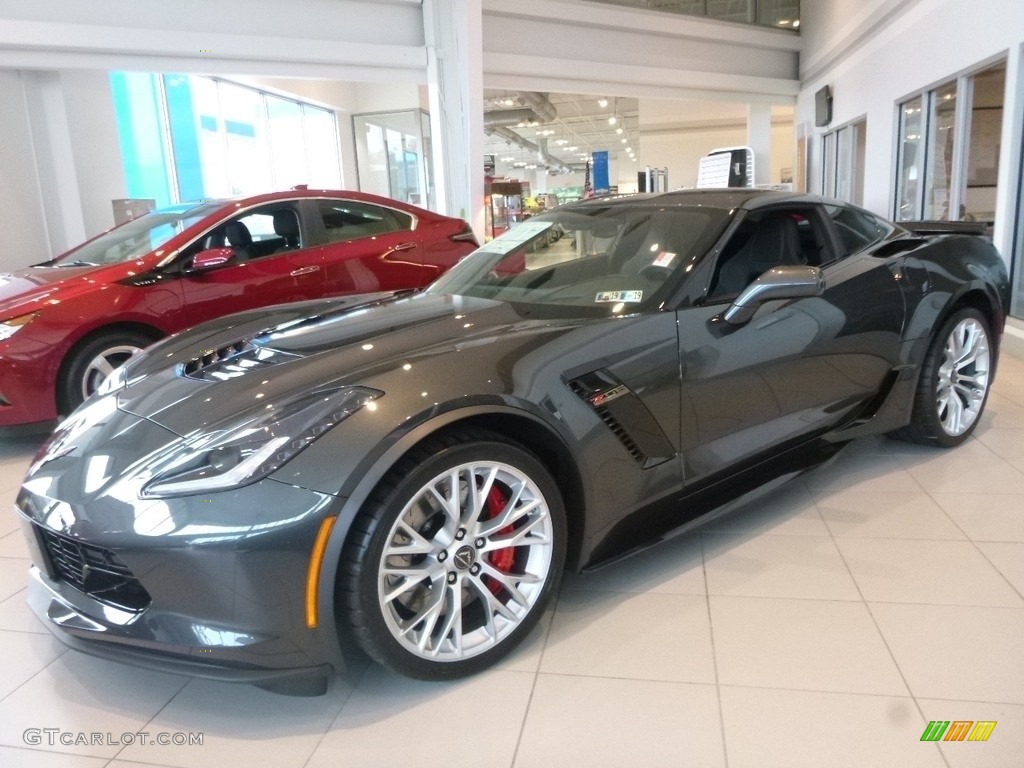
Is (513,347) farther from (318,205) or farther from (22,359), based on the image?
(318,205)

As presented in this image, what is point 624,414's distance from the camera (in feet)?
6.46

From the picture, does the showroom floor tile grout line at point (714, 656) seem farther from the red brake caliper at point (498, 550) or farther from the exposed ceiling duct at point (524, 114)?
the exposed ceiling duct at point (524, 114)

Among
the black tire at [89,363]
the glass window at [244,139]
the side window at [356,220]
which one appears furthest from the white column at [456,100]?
the black tire at [89,363]

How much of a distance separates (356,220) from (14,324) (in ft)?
6.87

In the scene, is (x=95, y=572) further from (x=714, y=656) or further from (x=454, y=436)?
(x=714, y=656)

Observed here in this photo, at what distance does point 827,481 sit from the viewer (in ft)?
9.91

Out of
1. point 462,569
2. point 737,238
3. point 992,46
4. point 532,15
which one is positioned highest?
point 532,15

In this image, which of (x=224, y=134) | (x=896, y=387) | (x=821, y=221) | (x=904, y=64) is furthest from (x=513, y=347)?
(x=224, y=134)

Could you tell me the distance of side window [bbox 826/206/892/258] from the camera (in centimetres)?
281

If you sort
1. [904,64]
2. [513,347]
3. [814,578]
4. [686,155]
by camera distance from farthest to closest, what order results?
[686,155]
[904,64]
[814,578]
[513,347]

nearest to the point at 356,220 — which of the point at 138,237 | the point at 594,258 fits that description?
the point at 138,237

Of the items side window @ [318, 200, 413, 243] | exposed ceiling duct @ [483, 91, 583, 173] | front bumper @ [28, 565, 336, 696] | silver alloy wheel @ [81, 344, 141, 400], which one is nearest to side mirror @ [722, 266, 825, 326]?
front bumper @ [28, 565, 336, 696]

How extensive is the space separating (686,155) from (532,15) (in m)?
10.9

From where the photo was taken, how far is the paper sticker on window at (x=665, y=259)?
229 cm
